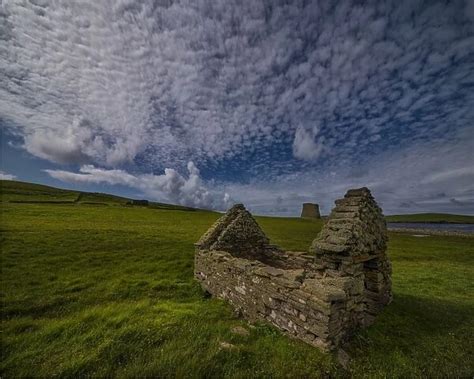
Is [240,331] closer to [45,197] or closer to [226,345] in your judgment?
[226,345]

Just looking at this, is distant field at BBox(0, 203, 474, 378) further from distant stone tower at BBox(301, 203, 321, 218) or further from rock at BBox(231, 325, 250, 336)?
distant stone tower at BBox(301, 203, 321, 218)

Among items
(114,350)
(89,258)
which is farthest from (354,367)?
(89,258)

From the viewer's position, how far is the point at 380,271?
383 inches

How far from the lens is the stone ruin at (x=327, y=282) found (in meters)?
6.34

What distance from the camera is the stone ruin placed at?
20.8 ft

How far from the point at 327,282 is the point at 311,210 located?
103 meters

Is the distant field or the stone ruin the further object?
the stone ruin

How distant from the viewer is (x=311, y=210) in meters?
105

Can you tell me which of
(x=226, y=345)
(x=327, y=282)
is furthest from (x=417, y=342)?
(x=226, y=345)

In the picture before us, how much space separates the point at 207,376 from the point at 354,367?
3.77m

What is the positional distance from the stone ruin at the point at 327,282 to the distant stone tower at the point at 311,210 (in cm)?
9849

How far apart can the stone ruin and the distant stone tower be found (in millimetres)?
98489

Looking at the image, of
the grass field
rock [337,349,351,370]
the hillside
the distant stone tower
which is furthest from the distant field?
the distant stone tower

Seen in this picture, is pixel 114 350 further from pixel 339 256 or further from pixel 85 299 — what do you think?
pixel 339 256
